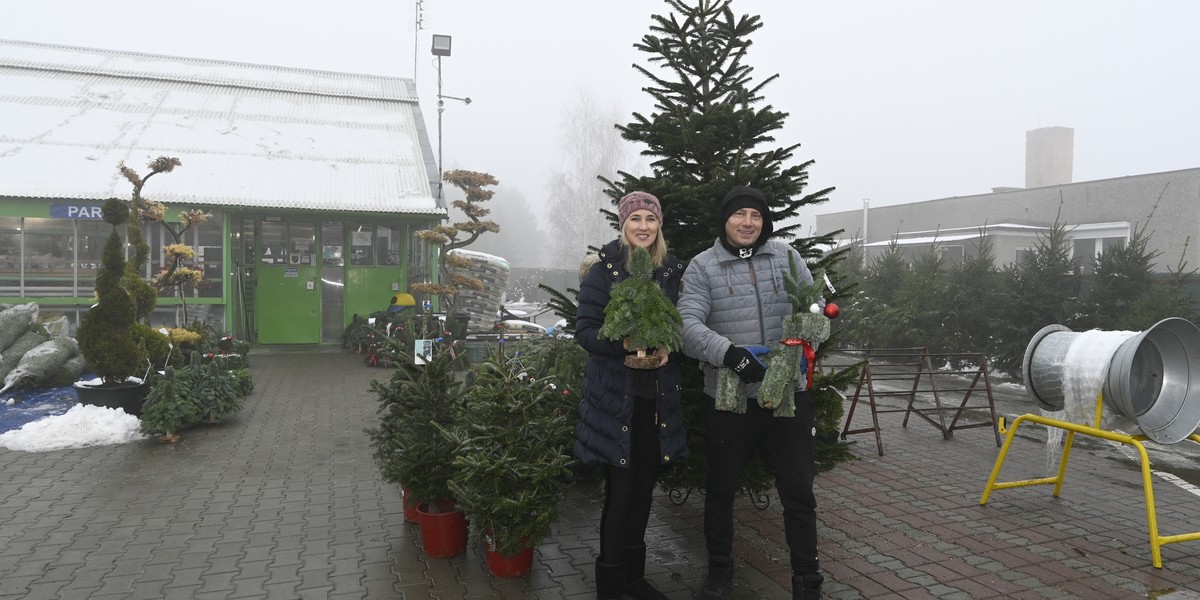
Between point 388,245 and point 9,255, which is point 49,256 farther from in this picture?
point 388,245

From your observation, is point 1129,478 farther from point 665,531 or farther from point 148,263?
point 148,263

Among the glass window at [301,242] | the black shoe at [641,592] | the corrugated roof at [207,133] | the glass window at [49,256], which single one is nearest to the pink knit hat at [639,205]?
the black shoe at [641,592]

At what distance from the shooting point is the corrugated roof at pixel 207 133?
1342cm

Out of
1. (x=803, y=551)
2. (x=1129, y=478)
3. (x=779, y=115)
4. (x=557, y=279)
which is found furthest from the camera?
(x=557, y=279)

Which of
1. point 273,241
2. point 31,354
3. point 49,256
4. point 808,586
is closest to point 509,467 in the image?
point 808,586

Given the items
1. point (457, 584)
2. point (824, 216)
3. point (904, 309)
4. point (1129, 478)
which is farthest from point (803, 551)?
Result: point (824, 216)

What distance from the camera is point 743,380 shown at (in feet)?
11.6

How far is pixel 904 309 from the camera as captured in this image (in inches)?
555

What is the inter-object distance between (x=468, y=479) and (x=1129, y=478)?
6.00 metres

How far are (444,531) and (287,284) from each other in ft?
37.7

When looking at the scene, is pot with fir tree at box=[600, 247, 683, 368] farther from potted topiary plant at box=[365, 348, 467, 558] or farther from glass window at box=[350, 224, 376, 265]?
glass window at box=[350, 224, 376, 265]

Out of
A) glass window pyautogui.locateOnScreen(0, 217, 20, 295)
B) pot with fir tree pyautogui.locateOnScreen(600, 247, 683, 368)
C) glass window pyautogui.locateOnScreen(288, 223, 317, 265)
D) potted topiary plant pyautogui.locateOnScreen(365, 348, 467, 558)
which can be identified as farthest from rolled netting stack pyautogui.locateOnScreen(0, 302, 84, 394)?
pot with fir tree pyautogui.locateOnScreen(600, 247, 683, 368)

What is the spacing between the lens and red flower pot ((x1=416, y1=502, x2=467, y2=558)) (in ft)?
14.3

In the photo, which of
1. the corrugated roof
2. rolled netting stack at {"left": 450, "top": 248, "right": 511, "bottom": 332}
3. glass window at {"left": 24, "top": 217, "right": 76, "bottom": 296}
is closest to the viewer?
glass window at {"left": 24, "top": 217, "right": 76, "bottom": 296}
